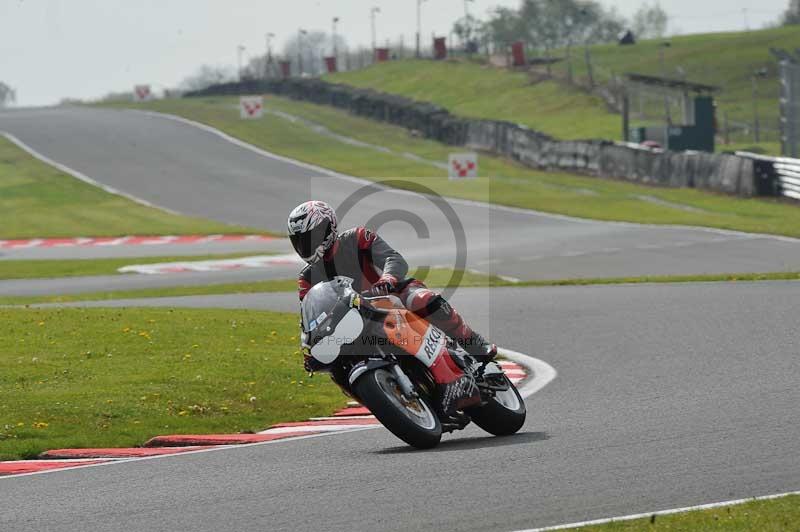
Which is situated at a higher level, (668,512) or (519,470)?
(668,512)

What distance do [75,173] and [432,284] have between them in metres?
33.1

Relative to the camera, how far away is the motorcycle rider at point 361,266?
923 cm

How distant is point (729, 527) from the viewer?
21.1 ft

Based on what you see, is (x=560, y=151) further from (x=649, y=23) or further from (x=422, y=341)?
(x=649, y=23)

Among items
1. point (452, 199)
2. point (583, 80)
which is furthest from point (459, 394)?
point (583, 80)

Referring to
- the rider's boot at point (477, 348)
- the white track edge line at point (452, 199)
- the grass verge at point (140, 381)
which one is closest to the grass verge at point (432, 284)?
the white track edge line at point (452, 199)

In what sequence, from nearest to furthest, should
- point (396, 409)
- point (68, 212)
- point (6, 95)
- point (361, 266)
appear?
1. point (396, 409)
2. point (361, 266)
3. point (68, 212)
4. point (6, 95)

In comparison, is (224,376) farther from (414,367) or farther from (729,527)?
(729,527)

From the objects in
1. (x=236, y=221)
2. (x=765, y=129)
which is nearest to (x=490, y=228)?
(x=236, y=221)

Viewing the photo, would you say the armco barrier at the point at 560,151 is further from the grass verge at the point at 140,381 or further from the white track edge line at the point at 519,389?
the grass verge at the point at 140,381

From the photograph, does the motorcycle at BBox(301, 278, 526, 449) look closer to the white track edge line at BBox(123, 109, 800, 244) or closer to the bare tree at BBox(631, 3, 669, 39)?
the white track edge line at BBox(123, 109, 800, 244)

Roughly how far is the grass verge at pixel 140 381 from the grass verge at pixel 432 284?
7085 millimetres

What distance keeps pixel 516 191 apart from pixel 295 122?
25973 millimetres

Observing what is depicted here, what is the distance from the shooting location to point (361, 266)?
9.60m
